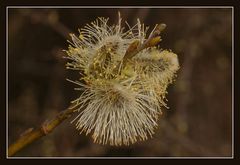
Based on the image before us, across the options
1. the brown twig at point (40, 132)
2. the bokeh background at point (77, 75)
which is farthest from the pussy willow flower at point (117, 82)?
the bokeh background at point (77, 75)

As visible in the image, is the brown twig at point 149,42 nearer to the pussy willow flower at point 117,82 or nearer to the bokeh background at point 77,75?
the pussy willow flower at point 117,82

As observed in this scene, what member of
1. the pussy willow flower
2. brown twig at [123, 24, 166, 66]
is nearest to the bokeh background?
the pussy willow flower

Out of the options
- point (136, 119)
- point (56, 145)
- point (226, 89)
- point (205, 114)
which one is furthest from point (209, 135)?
point (136, 119)

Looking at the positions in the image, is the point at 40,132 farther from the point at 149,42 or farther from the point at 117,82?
the point at 149,42

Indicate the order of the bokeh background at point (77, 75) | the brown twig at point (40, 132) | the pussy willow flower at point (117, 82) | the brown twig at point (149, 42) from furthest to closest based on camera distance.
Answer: the bokeh background at point (77, 75), the pussy willow flower at point (117, 82), the brown twig at point (40, 132), the brown twig at point (149, 42)

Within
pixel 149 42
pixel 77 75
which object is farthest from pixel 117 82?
pixel 77 75

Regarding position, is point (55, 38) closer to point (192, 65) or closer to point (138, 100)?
point (192, 65)
